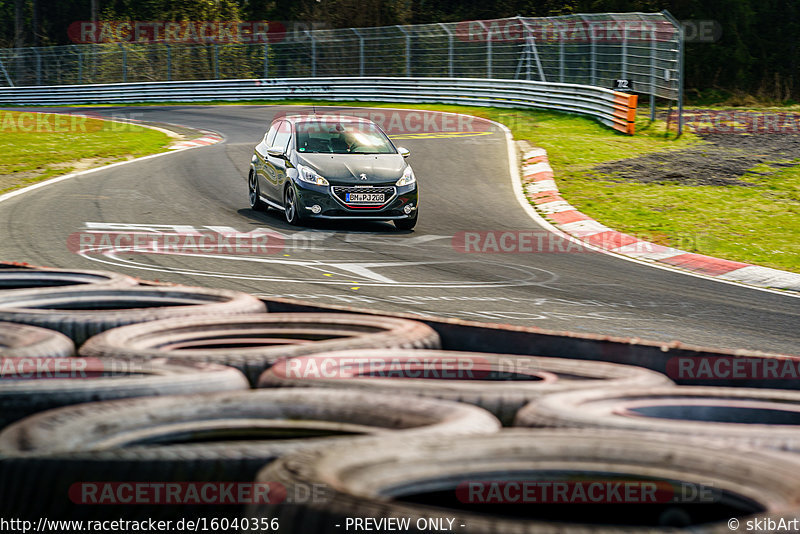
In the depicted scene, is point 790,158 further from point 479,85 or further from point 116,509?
point 116,509

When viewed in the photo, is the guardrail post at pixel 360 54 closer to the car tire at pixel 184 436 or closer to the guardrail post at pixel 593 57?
the guardrail post at pixel 593 57

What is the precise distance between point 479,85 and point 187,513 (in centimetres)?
3204

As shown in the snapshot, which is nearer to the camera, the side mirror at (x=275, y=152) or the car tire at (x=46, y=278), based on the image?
the car tire at (x=46, y=278)

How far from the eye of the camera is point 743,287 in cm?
1040

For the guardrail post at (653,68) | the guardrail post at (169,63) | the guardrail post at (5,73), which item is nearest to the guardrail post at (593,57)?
the guardrail post at (653,68)

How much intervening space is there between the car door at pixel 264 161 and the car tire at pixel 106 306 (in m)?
8.92

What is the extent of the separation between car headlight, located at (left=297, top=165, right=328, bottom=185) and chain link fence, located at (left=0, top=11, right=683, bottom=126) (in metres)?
12.0

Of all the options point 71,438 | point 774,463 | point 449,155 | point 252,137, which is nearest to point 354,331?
point 71,438

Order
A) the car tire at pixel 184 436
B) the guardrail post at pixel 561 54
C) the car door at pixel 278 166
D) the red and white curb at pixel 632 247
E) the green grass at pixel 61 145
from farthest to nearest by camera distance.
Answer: the guardrail post at pixel 561 54 < the green grass at pixel 61 145 < the car door at pixel 278 166 < the red and white curb at pixel 632 247 < the car tire at pixel 184 436

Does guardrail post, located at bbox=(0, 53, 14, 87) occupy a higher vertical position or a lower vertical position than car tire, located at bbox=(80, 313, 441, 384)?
higher

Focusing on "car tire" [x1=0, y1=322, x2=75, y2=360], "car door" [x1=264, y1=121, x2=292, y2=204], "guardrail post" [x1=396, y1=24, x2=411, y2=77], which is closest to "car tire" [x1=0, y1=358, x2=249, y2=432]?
"car tire" [x1=0, y1=322, x2=75, y2=360]

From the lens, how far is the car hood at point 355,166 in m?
13.4

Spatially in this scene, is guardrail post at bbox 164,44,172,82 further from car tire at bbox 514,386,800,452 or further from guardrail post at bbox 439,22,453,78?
car tire at bbox 514,386,800,452

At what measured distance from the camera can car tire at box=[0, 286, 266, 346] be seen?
497 centimetres
